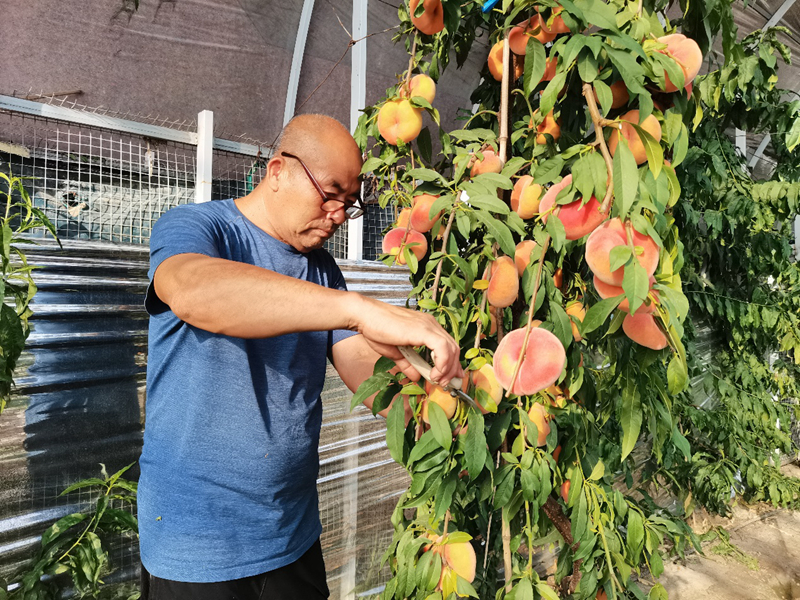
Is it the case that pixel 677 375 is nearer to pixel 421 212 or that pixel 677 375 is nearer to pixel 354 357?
pixel 421 212

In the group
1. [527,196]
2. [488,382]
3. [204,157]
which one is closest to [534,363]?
[488,382]

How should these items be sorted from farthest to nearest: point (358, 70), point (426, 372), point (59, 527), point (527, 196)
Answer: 1. point (358, 70)
2. point (59, 527)
3. point (527, 196)
4. point (426, 372)

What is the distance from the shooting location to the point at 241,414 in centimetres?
111

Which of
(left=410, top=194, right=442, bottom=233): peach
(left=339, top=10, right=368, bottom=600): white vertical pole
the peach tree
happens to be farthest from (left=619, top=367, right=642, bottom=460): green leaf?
(left=339, top=10, right=368, bottom=600): white vertical pole

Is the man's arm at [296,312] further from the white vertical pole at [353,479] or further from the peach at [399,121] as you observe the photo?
the white vertical pole at [353,479]

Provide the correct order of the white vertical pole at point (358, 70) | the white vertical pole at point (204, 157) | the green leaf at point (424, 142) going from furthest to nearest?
1. the white vertical pole at point (358, 70)
2. the white vertical pole at point (204, 157)
3. the green leaf at point (424, 142)

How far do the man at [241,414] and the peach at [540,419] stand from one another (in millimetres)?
468

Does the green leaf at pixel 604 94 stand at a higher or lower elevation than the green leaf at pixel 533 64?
lower

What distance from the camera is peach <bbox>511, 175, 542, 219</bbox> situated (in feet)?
3.31

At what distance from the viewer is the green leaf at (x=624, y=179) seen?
0.73m

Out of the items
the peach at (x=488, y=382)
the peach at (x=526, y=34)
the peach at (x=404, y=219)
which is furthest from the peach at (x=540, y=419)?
the peach at (x=526, y=34)

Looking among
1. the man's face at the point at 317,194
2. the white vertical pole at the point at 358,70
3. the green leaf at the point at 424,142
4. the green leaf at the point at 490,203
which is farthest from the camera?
the white vertical pole at the point at 358,70

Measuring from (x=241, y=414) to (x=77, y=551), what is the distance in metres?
0.82

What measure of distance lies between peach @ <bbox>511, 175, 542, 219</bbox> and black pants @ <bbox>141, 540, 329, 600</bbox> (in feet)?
2.91
